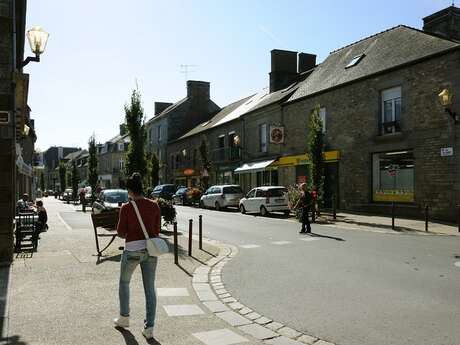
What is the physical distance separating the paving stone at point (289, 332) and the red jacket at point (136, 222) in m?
1.75

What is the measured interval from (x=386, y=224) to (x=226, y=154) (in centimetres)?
2118

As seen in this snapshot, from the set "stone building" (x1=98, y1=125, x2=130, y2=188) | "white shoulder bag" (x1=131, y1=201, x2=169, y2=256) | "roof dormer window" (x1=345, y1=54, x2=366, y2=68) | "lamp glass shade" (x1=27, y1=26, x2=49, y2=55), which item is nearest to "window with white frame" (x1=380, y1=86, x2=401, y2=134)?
"roof dormer window" (x1=345, y1=54, x2=366, y2=68)

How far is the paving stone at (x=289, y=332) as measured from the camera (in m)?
4.69

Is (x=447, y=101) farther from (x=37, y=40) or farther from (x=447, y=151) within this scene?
(x=37, y=40)

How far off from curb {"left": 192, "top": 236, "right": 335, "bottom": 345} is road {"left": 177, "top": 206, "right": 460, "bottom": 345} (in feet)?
0.46

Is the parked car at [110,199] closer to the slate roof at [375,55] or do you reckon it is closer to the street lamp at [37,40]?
the street lamp at [37,40]

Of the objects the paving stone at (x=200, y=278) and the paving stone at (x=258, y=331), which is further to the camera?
the paving stone at (x=200, y=278)

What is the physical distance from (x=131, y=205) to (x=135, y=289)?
2197 millimetres

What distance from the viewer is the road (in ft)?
15.8

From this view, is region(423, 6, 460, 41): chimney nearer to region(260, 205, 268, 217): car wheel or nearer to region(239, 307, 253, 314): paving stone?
region(260, 205, 268, 217): car wheel

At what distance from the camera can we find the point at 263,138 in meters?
31.3

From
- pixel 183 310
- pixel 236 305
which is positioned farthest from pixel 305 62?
pixel 183 310

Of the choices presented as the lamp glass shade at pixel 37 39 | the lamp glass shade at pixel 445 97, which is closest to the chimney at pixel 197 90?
the lamp glass shade at pixel 445 97

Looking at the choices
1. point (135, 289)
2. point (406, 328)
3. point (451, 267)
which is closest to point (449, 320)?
point (406, 328)
